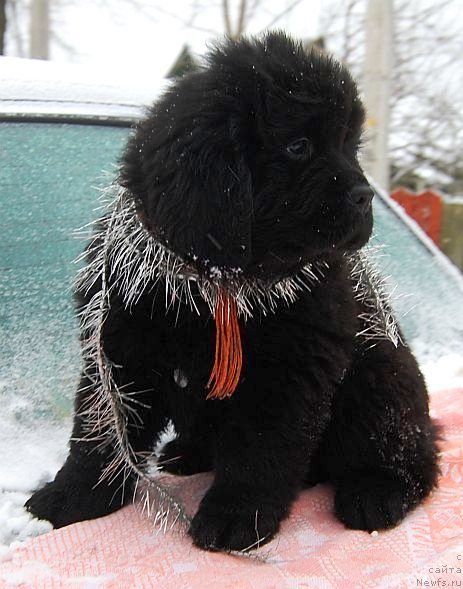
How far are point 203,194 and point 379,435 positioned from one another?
1.00m

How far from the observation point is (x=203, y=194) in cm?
176

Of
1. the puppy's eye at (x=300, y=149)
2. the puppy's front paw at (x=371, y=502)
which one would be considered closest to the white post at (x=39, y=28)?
the puppy's eye at (x=300, y=149)

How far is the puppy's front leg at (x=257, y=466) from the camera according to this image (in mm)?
1952

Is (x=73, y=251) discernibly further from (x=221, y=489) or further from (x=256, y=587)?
(x=256, y=587)

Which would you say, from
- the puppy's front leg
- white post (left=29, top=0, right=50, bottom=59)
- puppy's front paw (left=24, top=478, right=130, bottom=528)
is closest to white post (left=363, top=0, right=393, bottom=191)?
white post (left=29, top=0, right=50, bottom=59)

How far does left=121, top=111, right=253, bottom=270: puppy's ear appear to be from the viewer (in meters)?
1.76

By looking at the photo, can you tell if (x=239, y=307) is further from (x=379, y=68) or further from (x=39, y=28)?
(x=39, y=28)

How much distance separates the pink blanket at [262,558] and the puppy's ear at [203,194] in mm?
793

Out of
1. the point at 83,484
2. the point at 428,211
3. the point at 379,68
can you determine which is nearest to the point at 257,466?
the point at 83,484

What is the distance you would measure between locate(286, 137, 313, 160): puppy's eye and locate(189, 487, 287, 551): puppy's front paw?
0.96 meters

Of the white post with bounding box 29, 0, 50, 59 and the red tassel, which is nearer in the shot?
the red tassel

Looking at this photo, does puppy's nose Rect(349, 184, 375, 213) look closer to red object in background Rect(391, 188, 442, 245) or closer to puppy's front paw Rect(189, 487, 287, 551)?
puppy's front paw Rect(189, 487, 287, 551)

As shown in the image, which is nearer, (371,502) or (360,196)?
(360,196)

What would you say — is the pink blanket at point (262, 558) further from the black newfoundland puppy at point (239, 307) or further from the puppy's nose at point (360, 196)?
the puppy's nose at point (360, 196)
